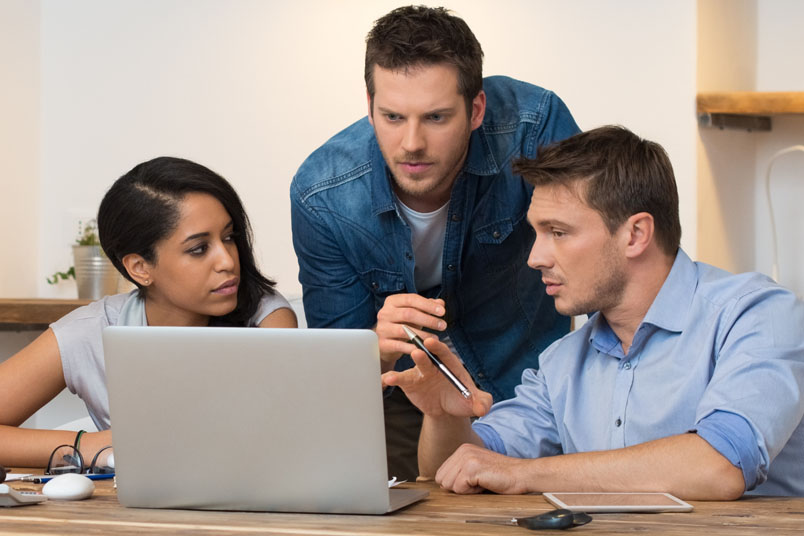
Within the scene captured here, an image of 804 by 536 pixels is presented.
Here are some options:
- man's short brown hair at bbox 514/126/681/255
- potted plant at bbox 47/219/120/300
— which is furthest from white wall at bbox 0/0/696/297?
man's short brown hair at bbox 514/126/681/255

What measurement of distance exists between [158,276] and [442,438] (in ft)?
2.44

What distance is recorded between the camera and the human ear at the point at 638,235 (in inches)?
64.3

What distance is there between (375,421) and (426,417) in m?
0.47

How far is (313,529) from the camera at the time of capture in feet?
3.64

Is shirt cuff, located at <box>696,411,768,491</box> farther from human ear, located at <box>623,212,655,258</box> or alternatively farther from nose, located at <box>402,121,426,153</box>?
nose, located at <box>402,121,426,153</box>

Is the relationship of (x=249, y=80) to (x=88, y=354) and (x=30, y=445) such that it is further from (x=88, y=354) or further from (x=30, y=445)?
(x=30, y=445)

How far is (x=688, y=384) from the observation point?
5.01 feet

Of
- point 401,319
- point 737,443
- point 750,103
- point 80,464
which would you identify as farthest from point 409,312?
point 750,103

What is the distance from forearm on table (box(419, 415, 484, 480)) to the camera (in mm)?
1609

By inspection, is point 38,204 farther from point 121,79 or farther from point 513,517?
point 513,517

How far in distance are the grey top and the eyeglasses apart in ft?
1.17

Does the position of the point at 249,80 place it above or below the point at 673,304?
above

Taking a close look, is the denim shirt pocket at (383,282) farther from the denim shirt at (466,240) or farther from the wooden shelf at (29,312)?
the wooden shelf at (29,312)

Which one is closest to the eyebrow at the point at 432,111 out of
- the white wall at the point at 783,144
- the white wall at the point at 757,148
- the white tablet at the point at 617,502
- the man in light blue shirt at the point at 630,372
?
the man in light blue shirt at the point at 630,372
